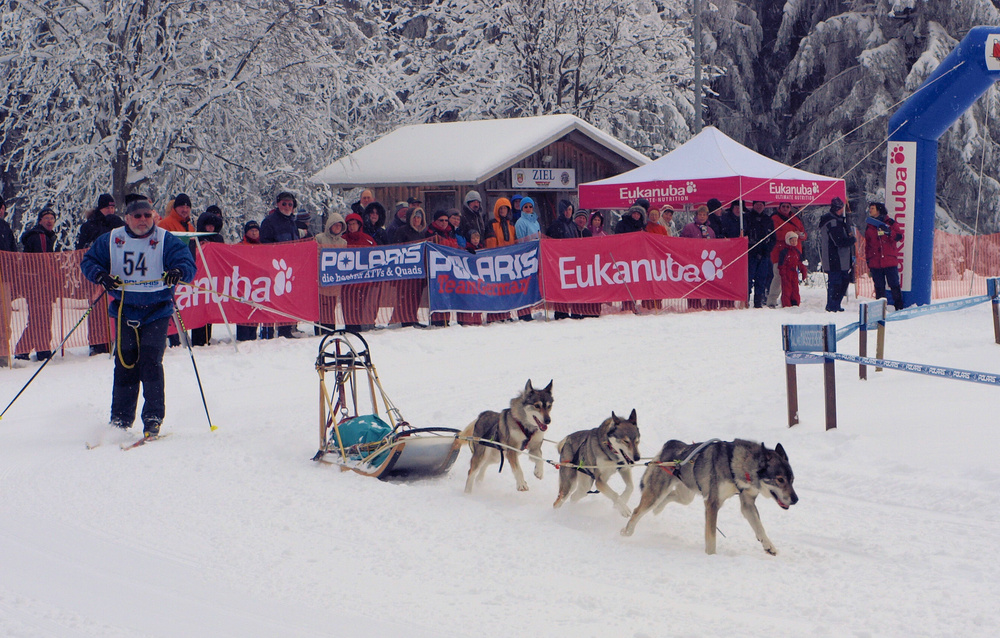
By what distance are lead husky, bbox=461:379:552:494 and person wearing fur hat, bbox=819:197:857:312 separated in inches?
403

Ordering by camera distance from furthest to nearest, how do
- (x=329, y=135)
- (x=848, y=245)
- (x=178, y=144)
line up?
(x=329, y=135) < (x=178, y=144) < (x=848, y=245)

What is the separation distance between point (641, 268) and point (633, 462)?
9.96 meters

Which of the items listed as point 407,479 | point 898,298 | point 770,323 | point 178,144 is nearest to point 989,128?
point 898,298

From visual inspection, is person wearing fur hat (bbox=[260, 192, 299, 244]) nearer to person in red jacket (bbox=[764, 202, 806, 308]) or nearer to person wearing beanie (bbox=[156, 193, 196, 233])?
person wearing beanie (bbox=[156, 193, 196, 233])

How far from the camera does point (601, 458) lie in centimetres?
559

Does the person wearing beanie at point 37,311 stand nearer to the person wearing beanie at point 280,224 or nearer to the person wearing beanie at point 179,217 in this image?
the person wearing beanie at point 179,217

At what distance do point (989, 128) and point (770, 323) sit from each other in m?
18.1

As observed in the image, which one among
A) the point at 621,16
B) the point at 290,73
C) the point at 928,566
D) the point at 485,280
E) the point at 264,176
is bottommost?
the point at 928,566

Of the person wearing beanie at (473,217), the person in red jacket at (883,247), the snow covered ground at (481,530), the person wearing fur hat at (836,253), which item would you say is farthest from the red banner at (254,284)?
the person in red jacket at (883,247)

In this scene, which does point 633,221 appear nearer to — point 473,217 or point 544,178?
point 473,217

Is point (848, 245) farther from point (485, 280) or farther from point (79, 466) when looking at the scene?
point (79, 466)

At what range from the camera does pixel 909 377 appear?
8.93 meters

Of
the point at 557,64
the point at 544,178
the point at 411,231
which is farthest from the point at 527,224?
the point at 557,64

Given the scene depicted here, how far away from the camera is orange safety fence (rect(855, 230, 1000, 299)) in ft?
60.3
